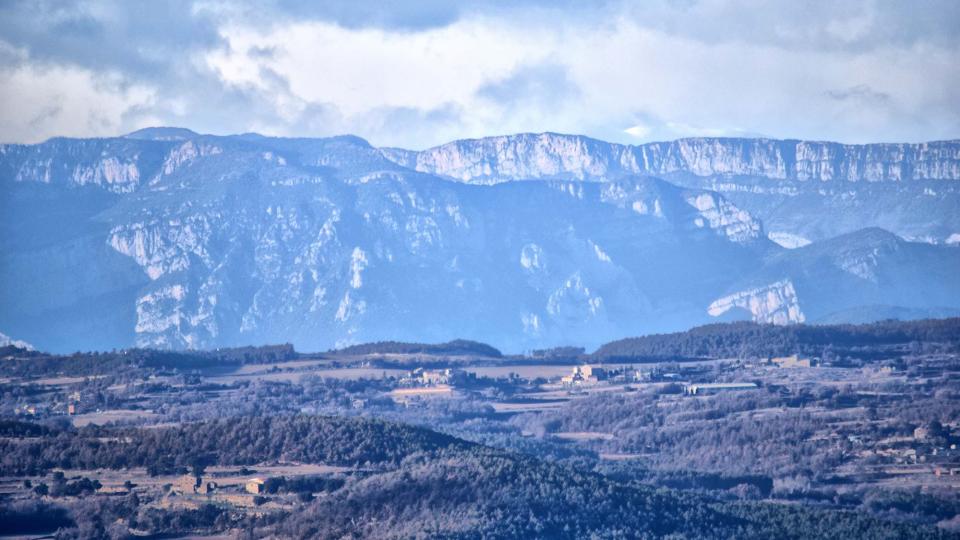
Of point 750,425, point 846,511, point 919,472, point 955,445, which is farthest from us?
point 750,425

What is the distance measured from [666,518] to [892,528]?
46.0 ft

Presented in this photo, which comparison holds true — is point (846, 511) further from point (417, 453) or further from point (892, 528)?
point (417, 453)

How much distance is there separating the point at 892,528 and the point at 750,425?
59.8 metres

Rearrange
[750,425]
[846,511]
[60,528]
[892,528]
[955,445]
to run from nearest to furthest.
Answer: [60,528]
[892,528]
[846,511]
[955,445]
[750,425]

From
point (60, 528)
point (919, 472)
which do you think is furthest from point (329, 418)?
point (919, 472)

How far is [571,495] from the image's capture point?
13212cm

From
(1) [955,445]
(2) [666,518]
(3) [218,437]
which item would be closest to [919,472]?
(1) [955,445]

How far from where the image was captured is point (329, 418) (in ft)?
511

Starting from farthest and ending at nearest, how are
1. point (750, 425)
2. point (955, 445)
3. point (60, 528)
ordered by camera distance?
1. point (750, 425)
2. point (955, 445)
3. point (60, 528)

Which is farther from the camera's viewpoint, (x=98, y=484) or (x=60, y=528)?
(x=98, y=484)

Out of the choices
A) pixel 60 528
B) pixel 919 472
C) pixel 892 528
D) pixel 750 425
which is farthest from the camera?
pixel 750 425

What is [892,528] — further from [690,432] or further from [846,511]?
[690,432]

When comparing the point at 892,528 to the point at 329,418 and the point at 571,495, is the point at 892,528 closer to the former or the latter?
the point at 571,495

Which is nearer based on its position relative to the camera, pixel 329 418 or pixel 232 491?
pixel 232 491
